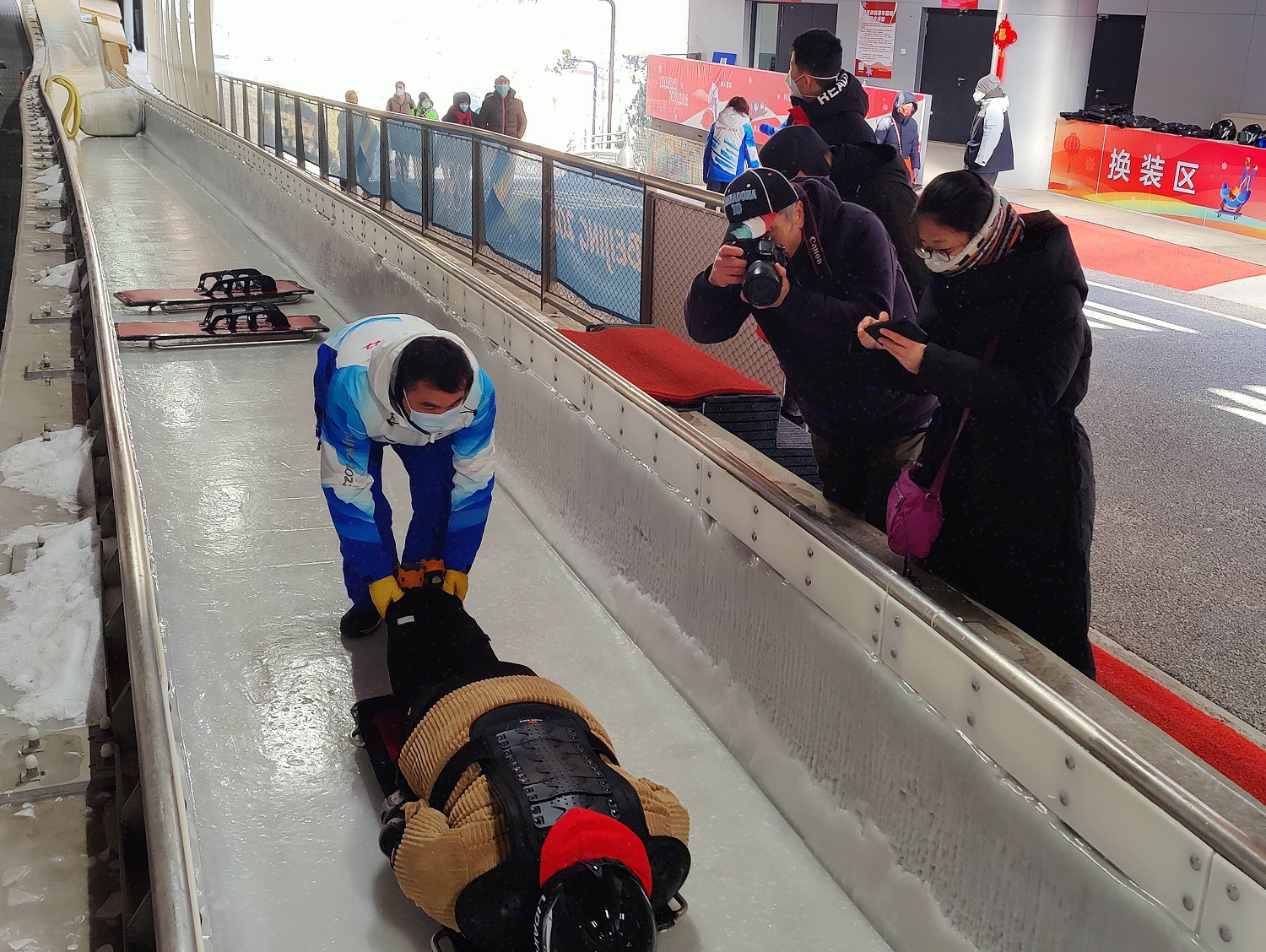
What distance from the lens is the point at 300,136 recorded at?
479 inches

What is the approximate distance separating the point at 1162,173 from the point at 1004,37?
512 cm

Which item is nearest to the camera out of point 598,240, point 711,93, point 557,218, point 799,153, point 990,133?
point 799,153

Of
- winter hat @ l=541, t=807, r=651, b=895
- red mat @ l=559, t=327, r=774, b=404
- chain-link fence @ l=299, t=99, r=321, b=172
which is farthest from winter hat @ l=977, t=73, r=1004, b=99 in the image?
winter hat @ l=541, t=807, r=651, b=895

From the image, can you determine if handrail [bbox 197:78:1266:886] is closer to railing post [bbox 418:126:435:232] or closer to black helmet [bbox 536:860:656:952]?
black helmet [bbox 536:860:656:952]

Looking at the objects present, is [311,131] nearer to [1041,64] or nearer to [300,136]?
[300,136]

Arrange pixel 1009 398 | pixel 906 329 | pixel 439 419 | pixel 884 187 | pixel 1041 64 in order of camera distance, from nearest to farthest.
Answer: pixel 1009 398, pixel 906 329, pixel 439 419, pixel 884 187, pixel 1041 64

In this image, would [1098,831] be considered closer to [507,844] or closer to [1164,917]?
[1164,917]

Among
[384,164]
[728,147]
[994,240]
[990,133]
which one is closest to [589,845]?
[994,240]

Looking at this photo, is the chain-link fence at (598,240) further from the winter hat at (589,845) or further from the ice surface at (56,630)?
the winter hat at (589,845)

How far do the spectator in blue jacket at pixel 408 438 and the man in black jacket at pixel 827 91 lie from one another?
130 cm

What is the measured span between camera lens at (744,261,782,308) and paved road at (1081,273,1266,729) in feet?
6.45

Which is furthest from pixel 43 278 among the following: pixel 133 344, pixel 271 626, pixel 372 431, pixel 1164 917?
pixel 1164 917

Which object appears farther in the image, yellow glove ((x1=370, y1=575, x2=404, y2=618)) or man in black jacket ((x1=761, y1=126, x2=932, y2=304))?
man in black jacket ((x1=761, y1=126, x2=932, y2=304))

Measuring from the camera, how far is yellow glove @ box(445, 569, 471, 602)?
9.55 feet
